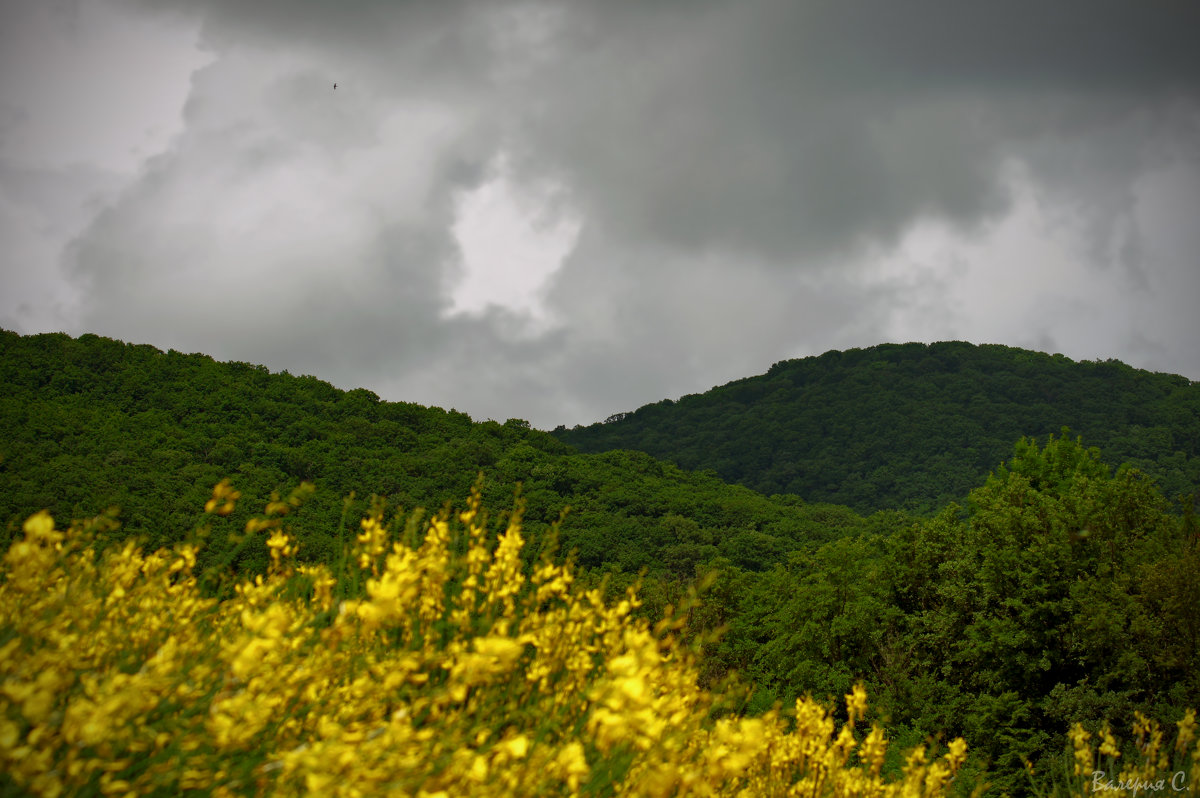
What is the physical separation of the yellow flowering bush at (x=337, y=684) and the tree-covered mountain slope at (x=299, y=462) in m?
37.5

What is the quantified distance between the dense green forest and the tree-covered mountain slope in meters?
0.24

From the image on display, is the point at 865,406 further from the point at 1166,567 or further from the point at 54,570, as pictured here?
the point at 54,570

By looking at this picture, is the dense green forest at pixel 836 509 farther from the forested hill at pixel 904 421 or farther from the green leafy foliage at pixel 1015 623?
the forested hill at pixel 904 421

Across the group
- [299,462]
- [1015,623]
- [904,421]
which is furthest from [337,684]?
[904,421]

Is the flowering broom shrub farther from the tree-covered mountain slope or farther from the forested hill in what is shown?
the forested hill

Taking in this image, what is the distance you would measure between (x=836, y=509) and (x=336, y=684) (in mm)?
77580

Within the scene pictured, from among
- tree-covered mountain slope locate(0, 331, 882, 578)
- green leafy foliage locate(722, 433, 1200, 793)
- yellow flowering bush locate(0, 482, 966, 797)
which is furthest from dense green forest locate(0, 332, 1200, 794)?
yellow flowering bush locate(0, 482, 966, 797)

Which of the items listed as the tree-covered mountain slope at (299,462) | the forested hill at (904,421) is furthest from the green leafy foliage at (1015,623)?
the forested hill at (904,421)

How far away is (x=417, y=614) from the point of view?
472 centimetres

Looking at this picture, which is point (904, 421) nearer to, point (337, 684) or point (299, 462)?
point (299, 462)

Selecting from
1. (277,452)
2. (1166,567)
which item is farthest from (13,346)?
(1166,567)

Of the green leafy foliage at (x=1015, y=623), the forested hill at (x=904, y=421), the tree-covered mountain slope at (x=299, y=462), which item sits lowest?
the green leafy foliage at (x=1015, y=623)

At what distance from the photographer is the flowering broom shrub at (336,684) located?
2.61 m

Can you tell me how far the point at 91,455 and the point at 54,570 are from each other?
55.0 metres
